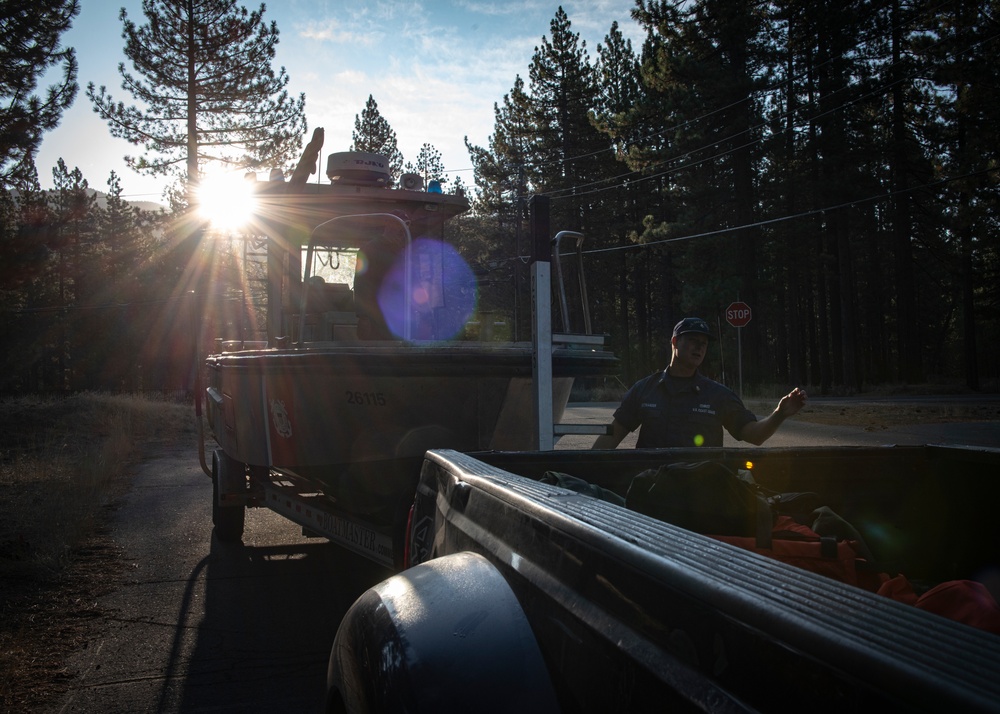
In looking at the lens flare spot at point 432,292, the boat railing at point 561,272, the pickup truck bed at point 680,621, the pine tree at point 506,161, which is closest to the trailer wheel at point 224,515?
the lens flare spot at point 432,292

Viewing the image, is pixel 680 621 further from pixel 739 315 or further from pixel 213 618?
pixel 739 315

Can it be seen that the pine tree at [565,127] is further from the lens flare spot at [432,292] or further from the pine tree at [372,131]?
the lens flare spot at [432,292]

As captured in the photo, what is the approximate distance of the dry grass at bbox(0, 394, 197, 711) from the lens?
4.32 meters

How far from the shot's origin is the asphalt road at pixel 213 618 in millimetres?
3912

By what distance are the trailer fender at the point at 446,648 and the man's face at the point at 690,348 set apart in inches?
120

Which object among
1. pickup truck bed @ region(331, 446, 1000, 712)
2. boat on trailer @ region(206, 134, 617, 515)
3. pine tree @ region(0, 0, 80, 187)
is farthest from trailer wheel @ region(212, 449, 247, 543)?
pine tree @ region(0, 0, 80, 187)

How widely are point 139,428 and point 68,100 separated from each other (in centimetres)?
761

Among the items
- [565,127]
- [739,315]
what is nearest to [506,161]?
[565,127]

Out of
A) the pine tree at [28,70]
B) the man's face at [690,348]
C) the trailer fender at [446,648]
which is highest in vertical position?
the pine tree at [28,70]

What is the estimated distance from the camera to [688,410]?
471 cm

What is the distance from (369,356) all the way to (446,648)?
3.34m

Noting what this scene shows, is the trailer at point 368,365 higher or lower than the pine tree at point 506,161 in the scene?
lower

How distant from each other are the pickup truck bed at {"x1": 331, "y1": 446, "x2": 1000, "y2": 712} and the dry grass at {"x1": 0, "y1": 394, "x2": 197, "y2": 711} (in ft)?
9.71

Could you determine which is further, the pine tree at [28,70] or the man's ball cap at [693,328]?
the pine tree at [28,70]
